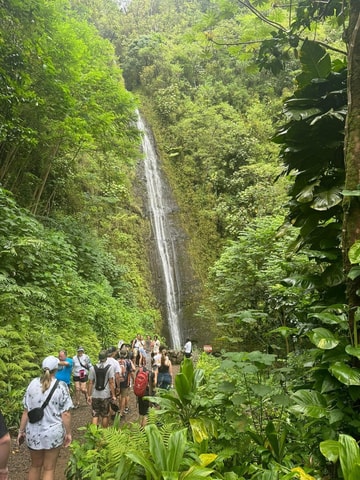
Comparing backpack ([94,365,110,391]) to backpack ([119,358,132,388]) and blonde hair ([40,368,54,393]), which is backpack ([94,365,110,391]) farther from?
blonde hair ([40,368,54,393])

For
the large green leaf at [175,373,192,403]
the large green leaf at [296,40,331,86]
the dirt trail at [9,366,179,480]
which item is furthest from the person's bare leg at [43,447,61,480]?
the large green leaf at [296,40,331,86]

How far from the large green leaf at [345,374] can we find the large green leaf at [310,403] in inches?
9.8

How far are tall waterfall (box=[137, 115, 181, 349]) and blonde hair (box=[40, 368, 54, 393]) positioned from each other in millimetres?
10971

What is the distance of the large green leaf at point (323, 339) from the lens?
1729 millimetres

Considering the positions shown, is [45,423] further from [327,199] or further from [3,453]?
[327,199]

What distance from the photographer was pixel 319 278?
2293 millimetres

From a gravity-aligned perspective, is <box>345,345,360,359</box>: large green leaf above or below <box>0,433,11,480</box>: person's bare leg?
above

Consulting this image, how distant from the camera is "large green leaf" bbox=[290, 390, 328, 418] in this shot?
1761 millimetres

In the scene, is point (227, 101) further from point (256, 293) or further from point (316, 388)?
point (316, 388)

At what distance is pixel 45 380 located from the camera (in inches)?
127

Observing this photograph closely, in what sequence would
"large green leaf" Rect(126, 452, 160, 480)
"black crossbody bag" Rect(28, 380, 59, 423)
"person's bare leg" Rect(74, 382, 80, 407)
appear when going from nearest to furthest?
"large green leaf" Rect(126, 452, 160, 480)
"black crossbody bag" Rect(28, 380, 59, 423)
"person's bare leg" Rect(74, 382, 80, 407)

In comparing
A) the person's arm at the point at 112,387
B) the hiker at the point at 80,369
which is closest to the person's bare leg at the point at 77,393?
the hiker at the point at 80,369

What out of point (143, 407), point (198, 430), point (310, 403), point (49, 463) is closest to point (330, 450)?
point (310, 403)

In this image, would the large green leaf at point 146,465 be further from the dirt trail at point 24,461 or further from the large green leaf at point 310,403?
the dirt trail at point 24,461
